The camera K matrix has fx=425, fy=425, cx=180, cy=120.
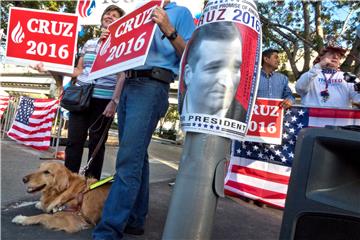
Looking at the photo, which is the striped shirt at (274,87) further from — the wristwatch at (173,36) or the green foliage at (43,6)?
the green foliage at (43,6)

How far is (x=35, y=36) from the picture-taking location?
407 cm

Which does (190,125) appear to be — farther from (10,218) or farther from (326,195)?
(10,218)

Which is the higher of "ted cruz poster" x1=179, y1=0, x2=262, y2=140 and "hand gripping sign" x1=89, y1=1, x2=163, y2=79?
"hand gripping sign" x1=89, y1=1, x2=163, y2=79

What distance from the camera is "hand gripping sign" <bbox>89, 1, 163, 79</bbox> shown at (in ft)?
8.82

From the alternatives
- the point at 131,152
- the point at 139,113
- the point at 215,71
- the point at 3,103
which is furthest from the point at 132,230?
the point at 3,103

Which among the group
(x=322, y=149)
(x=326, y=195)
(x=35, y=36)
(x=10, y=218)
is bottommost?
(x=10, y=218)

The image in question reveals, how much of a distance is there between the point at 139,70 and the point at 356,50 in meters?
9.05

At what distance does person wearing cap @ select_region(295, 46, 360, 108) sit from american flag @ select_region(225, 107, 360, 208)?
208mm

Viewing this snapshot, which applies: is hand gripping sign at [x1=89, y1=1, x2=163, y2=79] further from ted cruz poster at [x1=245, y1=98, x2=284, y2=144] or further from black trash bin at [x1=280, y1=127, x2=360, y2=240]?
ted cruz poster at [x1=245, y1=98, x2=284, y2=144]

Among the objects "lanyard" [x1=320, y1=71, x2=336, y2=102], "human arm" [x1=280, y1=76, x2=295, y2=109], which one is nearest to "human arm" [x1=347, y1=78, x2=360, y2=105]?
"lanyard" [x1=320, y1=71, x2=336, y2=102]

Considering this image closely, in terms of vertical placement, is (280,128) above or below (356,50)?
below

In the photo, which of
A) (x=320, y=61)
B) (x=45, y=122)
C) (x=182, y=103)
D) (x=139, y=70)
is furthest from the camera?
(x=45, y=122)

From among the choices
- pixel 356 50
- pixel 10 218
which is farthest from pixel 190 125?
pixel 356 50

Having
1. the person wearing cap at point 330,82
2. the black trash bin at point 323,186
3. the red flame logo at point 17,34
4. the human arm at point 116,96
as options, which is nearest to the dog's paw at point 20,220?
the human arm at point 116,96
